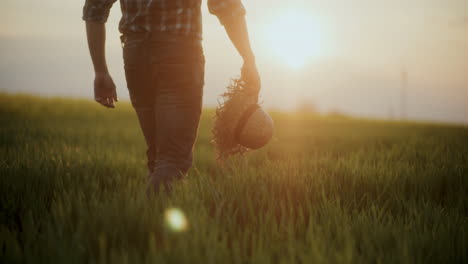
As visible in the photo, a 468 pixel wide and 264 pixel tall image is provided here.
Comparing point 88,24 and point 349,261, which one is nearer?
point 349,261

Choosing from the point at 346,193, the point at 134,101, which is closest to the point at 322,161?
the point at 346,193

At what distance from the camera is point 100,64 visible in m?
2.64

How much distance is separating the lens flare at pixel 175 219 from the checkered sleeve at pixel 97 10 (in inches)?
54.6

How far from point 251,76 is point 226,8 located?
50 centimetres

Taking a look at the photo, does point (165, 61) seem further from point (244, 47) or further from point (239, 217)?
point (239, 217)

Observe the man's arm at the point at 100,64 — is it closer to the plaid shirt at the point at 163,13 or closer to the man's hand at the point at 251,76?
the plaid shirt at the point at 163,13

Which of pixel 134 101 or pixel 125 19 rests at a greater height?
pixel 125 19

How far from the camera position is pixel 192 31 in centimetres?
245

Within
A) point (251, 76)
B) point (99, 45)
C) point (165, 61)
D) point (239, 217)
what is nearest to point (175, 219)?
point (239, 217)

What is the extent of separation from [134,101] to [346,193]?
1605 millimetres

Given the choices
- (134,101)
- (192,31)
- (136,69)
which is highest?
(192,31)

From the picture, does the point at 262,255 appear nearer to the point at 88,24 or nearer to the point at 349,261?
the point at 349,261

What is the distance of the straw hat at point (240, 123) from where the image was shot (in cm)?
296

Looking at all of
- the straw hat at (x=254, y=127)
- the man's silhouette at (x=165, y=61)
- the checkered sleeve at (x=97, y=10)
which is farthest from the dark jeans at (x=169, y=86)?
the straw hat at (x=254, y=127)
